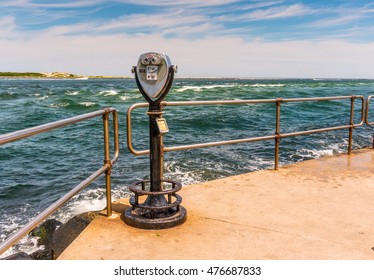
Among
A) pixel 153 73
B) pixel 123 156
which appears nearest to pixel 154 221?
pixel 153 73

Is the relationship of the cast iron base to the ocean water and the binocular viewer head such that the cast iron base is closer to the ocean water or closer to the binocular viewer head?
the binocular viewer head

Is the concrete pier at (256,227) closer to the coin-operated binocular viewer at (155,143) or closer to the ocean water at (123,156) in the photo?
the coin-operated binocular viewer at (155,143)

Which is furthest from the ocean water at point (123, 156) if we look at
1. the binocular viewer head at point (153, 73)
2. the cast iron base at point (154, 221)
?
the binocular viewer head at point (153, 73)

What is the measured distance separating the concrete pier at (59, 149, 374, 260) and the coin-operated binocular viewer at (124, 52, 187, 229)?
0.29 ft

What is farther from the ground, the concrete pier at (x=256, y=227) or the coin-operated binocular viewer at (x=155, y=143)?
the coin-operated binocular viewer at (x=155, y=143)

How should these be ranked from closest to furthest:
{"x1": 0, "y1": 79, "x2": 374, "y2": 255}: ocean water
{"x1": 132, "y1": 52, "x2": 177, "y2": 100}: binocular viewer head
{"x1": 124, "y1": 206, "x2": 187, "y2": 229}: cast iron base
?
{"x1": 132, "y1": 52, "x2": 177, "y2": 100}: binocular viewer head → {"x1": 124, "y1": 206, "x2": 187, "y2": 229}: cast iron base → {"x1": 0, "y1": 79, "x2": 374, "y2": 255}: ocean water

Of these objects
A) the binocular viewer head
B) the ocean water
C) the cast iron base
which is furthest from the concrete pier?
the ocean water

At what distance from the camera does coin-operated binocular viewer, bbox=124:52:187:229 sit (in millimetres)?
3176

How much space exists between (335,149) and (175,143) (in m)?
4.97

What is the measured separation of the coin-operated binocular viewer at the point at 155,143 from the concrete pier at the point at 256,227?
9cm

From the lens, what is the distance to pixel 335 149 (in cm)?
1190

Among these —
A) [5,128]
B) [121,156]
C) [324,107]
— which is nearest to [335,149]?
[121,156]

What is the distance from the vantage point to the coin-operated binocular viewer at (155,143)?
3.18 m

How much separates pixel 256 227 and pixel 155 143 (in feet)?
3.51
